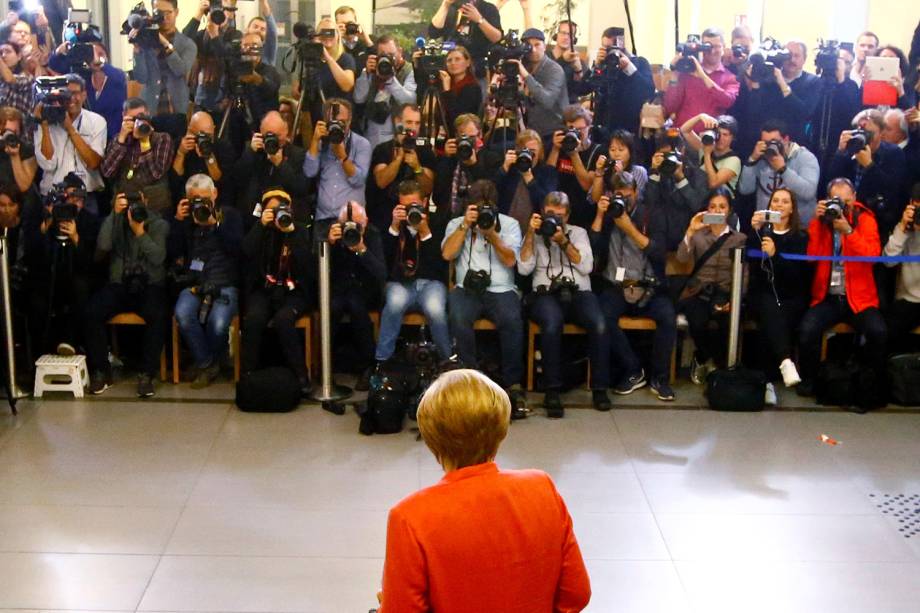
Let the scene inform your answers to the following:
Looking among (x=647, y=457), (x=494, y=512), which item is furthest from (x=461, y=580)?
(x=647, y=457)

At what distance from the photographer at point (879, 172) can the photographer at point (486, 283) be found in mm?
1968

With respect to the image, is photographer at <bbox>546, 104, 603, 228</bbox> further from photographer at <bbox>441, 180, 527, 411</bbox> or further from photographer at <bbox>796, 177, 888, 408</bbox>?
photographer at <bbox>796, 177, 888, 408</bbox>

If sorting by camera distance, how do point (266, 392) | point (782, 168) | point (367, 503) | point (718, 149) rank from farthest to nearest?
1. point (718, 149)
2. point (782, 168)
3. point (266, 392)
4. point (367, 503)

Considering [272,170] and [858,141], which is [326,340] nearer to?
[272,170]

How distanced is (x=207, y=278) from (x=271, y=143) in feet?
2.67

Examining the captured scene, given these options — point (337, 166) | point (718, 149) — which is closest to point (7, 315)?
point (337, 166)

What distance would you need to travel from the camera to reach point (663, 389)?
6227 mm

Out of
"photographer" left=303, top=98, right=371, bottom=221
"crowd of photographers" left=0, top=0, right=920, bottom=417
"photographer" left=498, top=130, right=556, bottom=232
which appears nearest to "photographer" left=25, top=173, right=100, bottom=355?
"crowd of photographers" left=0, top=0, right=920, bottom=417

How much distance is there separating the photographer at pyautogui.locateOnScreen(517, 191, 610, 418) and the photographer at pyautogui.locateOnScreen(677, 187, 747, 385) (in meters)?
0.55

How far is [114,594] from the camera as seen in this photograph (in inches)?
154

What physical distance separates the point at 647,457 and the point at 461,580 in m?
3.32

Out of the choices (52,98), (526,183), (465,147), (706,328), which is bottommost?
(706,328)

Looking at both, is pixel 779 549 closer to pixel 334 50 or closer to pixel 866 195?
pixel 866 195

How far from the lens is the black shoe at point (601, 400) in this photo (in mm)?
6055
